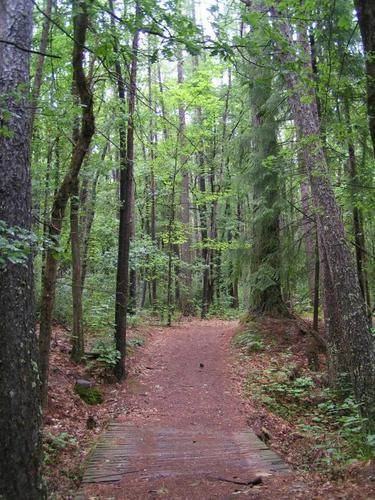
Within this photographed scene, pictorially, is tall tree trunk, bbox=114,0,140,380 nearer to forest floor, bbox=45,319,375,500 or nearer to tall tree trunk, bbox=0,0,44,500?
forest floor, bbox=45,319,375,500

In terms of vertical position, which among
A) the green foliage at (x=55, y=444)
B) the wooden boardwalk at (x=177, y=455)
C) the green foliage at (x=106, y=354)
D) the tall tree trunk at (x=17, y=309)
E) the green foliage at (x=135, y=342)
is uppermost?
the tall tree trunk at (x=17, y=309)

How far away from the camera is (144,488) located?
5.45m

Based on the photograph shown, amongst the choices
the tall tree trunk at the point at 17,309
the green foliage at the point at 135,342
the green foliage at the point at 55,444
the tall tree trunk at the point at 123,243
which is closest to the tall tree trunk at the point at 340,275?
the tall tree trunk at the point at 123,243

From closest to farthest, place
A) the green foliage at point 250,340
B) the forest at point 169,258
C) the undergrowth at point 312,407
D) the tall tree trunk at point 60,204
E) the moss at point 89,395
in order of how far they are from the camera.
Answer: the forest at point 169,258 < the undergrowth at point 312,407 < the tall tree trunk at point 60,204 < the moss at point 89,395 < the green foliage at point 250,340

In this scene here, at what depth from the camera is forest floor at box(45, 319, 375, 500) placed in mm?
5367

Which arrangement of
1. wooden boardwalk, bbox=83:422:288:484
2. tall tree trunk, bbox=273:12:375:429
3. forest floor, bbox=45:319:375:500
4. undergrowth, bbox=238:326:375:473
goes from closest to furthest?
forest floor, bbox=45:319:375:500
wooden boardwalk, bbox=83:422:288:484
undergrowth, bbox=238:326:375:473
tall tree trunk, bbox=273:12:375:429

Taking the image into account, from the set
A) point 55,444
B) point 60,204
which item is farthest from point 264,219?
point 55,444

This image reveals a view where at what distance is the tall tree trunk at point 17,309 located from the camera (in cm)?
450

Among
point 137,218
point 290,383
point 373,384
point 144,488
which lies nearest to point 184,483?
point 144,488

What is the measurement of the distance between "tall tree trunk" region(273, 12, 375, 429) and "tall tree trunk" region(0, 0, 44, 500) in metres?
4.03

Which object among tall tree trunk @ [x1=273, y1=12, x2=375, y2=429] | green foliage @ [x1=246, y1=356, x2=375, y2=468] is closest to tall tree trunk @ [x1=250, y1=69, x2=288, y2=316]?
green foliage @ [x1=246, y1=356, x2=375, y2=468]

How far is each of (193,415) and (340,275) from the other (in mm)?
3799

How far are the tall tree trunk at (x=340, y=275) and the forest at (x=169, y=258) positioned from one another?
0.12ft

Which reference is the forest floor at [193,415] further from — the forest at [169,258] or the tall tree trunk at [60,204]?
the tall tree trunk at [60,204]
